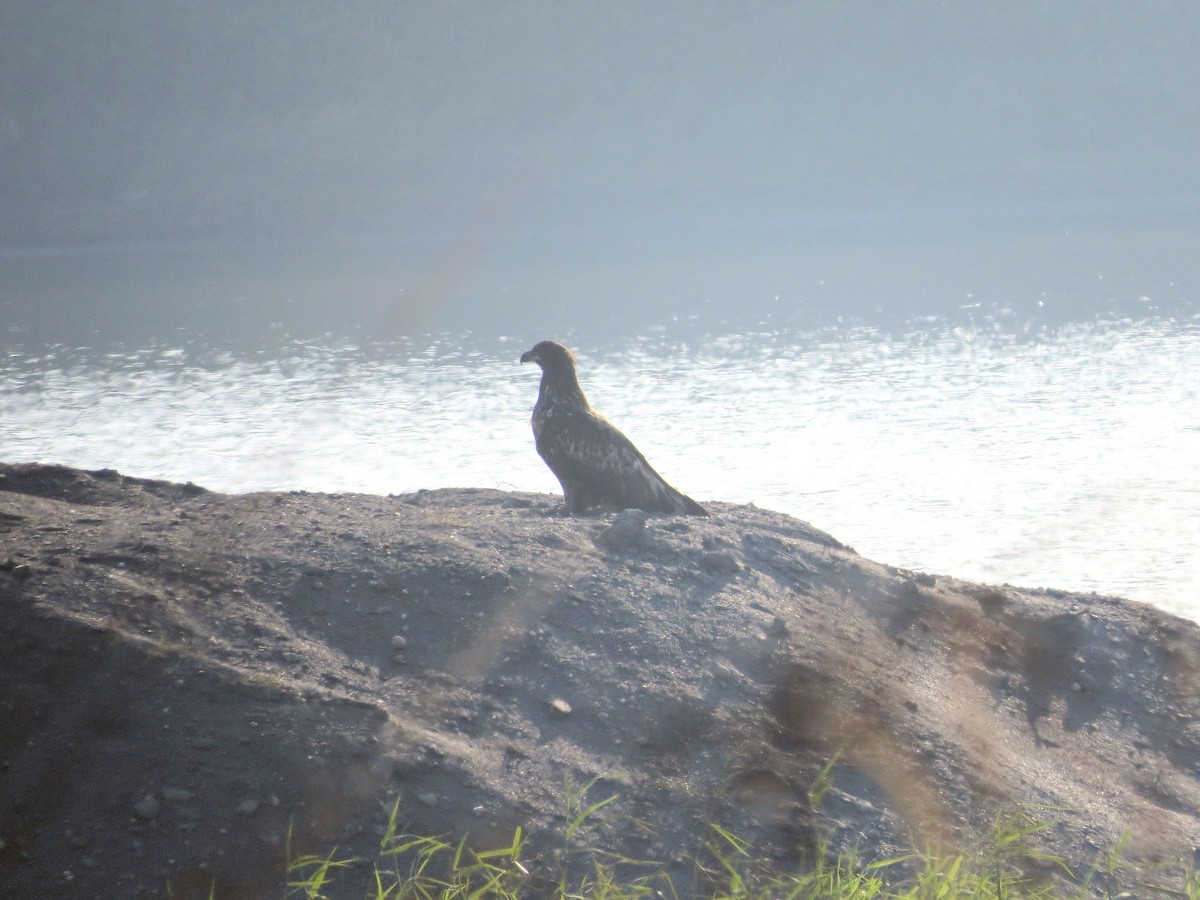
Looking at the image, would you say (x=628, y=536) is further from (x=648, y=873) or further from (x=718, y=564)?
(x=648, y=873)

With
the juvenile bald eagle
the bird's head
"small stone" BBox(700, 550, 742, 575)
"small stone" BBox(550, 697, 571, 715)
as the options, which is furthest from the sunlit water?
"small stone" BBox(550, 697, 571, 715)

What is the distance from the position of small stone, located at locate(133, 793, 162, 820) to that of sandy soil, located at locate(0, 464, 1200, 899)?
1cm

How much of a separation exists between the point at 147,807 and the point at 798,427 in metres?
8.93

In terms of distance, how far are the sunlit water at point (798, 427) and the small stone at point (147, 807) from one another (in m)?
5.58

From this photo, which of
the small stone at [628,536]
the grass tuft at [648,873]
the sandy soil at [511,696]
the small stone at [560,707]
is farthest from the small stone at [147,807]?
the small stone at [628,536]

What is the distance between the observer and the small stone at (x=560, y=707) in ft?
12.3

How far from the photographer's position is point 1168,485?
9.10m

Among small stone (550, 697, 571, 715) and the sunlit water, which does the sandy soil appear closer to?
small stone (550, 697, 571, 715)

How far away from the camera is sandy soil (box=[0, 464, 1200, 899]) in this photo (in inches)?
123

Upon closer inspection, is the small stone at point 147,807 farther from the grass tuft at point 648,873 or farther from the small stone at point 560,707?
the small stone at point 560,707

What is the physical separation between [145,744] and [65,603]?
658mm

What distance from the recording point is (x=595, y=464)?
20.7 feet

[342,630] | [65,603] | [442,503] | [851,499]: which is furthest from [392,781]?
[851,499]

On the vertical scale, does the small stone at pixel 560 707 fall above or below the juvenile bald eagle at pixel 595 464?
below
